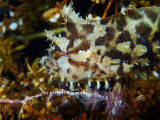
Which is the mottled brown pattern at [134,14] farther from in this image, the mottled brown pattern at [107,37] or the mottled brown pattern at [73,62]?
the mottled brown pattern at [73,62]

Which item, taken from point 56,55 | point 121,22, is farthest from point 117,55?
point 56,55

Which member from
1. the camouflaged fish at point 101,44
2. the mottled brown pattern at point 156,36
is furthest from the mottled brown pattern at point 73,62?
the mottled brown pattern at point 156,36

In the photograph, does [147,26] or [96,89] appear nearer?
[96,89]

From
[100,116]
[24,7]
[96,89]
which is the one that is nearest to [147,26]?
[96,89]

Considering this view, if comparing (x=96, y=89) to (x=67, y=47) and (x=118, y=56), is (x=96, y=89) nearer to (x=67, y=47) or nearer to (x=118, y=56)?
(x=118, y=56)

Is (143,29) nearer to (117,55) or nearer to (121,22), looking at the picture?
(121,22)

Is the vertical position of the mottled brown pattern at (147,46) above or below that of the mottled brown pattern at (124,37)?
below

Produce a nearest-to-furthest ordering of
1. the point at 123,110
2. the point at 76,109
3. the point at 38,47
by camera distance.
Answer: the point at 123,110
the point at 76,109
the point at 38,47

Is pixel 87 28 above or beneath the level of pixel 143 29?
above
